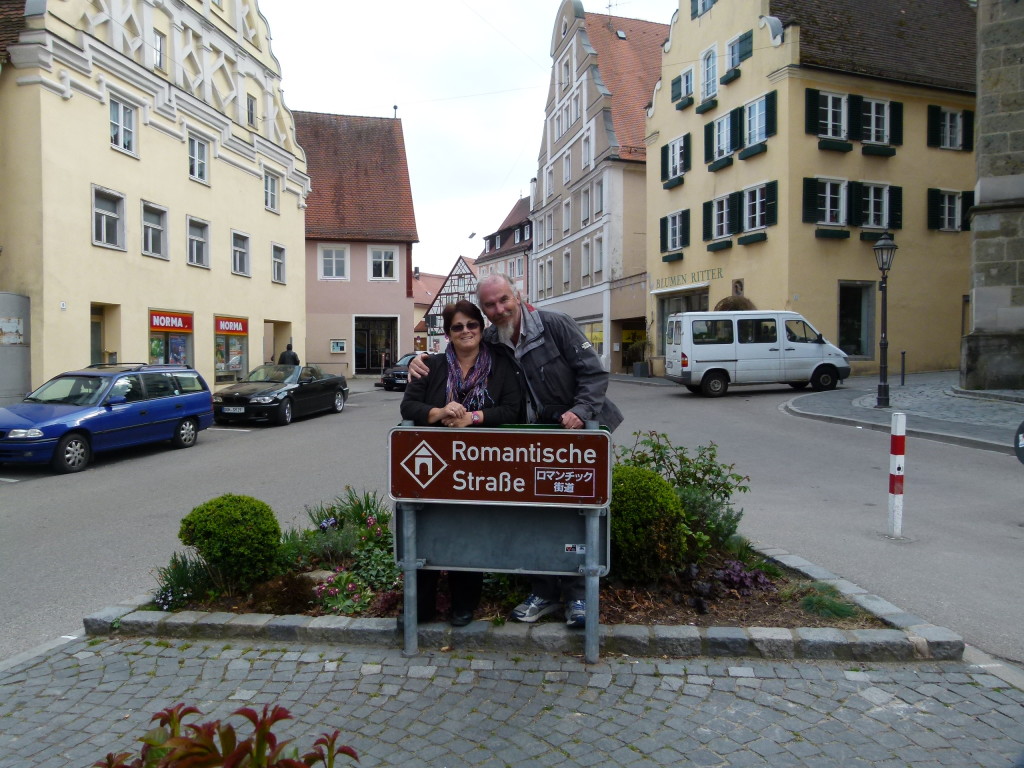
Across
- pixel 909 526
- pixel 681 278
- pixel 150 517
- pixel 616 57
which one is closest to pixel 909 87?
pixel 681 278

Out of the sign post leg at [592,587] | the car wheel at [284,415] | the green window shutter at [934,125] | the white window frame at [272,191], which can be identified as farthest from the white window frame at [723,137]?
the sign post leg at [592,587]

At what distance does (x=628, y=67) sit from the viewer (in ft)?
136

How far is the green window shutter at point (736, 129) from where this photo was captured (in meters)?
27.4

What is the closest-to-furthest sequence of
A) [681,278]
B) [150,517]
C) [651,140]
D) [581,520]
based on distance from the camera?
[581,520] → [150,517] → [681,278] → [651,140]

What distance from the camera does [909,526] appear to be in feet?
22.7

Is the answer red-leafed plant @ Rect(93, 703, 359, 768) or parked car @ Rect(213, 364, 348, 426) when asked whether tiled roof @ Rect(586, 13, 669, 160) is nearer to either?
parked car @ Rect(213, 364, 348, 426)

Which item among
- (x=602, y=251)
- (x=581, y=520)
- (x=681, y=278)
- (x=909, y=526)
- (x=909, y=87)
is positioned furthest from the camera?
(x=602, y=251)

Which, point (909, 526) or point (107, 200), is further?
point (107, 200)

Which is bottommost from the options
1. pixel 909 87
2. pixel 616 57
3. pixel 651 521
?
pixel 651 521

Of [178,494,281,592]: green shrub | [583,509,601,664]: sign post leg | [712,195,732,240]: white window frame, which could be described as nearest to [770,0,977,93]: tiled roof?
[712,195,732,240]: white window frame

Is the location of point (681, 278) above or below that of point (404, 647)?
above

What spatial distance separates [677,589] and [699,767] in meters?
1.66

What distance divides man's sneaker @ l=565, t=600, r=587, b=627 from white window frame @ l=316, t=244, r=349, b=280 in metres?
35.6

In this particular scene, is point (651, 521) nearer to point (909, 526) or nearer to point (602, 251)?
point (909, 526)
